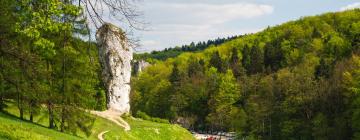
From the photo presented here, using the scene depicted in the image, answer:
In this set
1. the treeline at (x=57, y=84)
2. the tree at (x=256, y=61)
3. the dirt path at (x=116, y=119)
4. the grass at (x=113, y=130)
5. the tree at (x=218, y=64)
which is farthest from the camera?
the tree at (x=218, y=64)

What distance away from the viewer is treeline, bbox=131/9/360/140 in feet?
246

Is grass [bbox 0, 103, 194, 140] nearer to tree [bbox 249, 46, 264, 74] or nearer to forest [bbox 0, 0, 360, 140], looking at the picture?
forest [bbox 0, 0, 360, 140]

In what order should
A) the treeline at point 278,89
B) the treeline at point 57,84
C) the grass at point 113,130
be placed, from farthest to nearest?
the treeline at point 278,89 → the grass at point 113,130 → the treeline at point 57,84

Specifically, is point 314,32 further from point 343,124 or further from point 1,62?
point 1,62

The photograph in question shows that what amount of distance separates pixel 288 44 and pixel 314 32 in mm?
11010

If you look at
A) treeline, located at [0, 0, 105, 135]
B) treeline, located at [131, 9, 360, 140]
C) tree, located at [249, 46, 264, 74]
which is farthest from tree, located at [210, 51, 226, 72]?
treeline, located at [0, 0, 105, 135]

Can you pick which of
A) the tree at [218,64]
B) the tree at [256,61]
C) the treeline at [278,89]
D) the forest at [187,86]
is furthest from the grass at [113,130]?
the tree at [218,64]

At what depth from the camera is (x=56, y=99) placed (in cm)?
3362

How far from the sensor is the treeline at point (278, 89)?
246 ft

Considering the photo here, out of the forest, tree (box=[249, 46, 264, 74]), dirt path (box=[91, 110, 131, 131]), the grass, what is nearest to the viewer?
the forest

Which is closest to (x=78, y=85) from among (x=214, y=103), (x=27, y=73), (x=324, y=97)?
(x=27, y=73)

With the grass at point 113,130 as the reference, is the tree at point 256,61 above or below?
above

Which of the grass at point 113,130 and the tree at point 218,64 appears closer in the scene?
the grass at point 113,130

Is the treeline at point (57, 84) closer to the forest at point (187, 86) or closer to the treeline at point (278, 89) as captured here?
the forest at point (187, 86)
